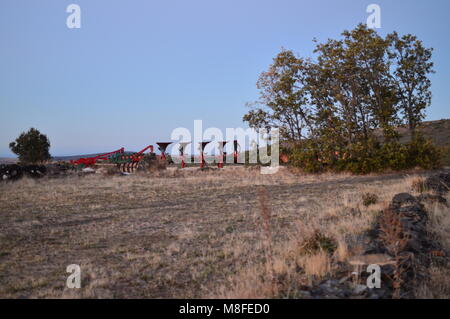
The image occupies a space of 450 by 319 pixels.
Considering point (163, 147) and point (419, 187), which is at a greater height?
point (163, 147)

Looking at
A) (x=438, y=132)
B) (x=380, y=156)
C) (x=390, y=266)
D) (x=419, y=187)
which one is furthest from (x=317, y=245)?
(x=438, y=132)

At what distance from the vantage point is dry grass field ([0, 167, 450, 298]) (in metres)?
4.52

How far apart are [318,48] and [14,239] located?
18213 mm

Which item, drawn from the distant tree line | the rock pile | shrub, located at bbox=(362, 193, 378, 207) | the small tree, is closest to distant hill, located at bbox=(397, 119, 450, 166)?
the distant tree line

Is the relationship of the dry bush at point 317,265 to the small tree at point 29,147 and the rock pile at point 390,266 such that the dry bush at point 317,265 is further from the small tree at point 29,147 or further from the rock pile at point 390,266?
the small tree at point 29,147

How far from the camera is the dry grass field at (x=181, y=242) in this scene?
4523mm

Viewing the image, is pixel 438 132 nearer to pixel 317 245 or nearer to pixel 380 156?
pixel 380 156

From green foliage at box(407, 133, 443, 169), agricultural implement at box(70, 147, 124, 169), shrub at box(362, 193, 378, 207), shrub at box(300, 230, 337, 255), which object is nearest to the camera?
shrub at box(300, 230, 337, 255)

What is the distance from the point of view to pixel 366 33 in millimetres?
19141

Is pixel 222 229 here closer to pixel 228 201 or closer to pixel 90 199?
pixel 228 201

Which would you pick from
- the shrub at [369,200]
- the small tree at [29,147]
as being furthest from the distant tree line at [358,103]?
the small tree at [29,147]

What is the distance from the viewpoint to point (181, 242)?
6.90m

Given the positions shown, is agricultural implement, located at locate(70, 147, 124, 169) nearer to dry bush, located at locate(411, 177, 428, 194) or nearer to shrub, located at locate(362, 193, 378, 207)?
shrub, located at locate(362, 193, 378, 207)

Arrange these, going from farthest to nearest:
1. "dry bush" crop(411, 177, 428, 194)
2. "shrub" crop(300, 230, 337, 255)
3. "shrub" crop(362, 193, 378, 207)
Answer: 1. "dry bush" crop(411, 177, 428, 194)
2. "shrub" crop(362, 193, 378, 207)
3. "shrub" crop(300, 230, 337, 255)
